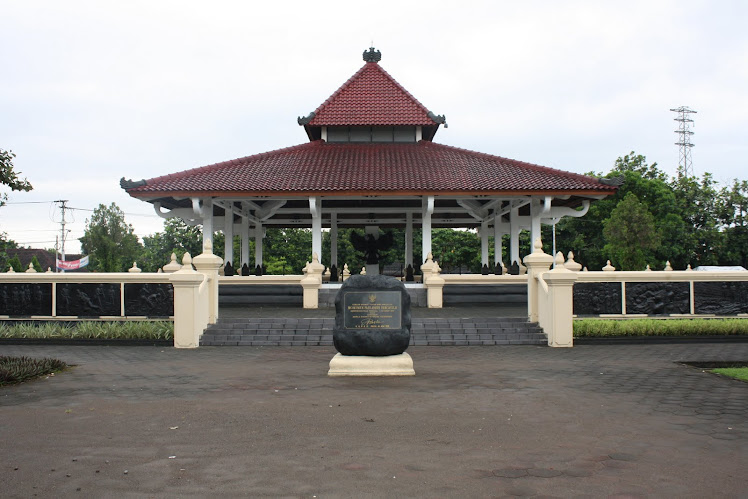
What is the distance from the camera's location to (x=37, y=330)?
13.5 metres

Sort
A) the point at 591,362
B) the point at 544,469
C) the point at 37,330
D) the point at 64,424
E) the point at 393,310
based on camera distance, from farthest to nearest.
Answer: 1. the point at 37,330
2. the point at 591,362
3. the point at 393,310
4. the point at 64,424
5. the point at 544,469

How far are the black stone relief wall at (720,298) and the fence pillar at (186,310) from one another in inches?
436

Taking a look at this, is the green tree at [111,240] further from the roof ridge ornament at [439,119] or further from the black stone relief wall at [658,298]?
the black stone relief wall at [658,298]

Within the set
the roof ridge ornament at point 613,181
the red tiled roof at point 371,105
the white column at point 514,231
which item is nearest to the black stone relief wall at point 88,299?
the red tiled roof at point 371,105

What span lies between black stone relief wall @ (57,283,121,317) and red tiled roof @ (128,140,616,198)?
6824 millimetres

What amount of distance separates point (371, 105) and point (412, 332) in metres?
14.0

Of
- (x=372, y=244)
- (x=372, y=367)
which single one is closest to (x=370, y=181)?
(x=372, y=244)

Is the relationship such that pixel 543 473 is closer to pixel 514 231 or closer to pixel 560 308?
pixel 560 308

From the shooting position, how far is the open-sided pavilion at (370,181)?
816 inches

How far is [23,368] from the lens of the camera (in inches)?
346

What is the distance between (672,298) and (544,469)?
11153 millimetres

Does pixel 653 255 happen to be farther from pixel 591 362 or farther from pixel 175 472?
pixel 175 472

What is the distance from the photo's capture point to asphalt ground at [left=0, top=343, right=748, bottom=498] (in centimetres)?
450

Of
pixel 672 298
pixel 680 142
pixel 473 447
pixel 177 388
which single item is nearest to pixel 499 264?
pixel 672 298
